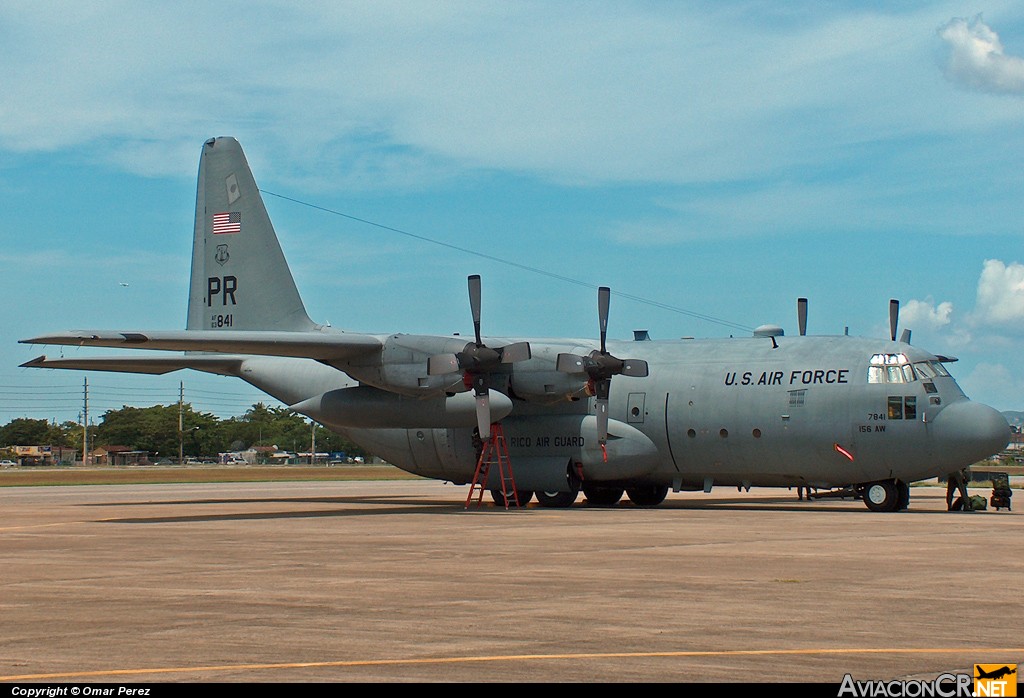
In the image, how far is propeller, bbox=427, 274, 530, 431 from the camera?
1189 inches

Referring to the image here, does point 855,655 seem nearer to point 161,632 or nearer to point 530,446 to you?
point 161,632

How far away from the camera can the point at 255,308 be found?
3766 centimetres

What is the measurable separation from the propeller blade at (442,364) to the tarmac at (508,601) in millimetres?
4648

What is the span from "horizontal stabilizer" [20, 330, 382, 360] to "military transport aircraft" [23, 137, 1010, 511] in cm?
4

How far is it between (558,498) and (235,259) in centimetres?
1208

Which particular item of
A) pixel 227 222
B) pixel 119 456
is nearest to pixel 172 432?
pixel 119 456

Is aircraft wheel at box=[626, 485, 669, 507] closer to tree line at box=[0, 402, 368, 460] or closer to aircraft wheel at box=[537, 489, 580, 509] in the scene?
aircraft wheel at box=[537, 489, 580, 509]

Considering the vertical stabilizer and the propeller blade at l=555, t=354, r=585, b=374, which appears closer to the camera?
the propeller blade at l=555, t=354, r=585, b=374

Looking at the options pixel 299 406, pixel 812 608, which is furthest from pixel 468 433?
pixel 812 608

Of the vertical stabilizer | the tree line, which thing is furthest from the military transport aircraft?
the tree line

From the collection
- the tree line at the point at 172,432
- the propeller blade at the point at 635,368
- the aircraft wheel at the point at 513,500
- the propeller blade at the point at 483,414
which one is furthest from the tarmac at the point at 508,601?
the tree line at the point at 172,432

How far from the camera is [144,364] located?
1387 inches

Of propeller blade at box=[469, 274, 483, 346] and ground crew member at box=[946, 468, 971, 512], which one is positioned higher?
propeller blade at box=[469, 274, 483, 346]

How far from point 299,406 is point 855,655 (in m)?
24.8
